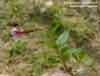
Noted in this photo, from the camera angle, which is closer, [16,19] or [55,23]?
[55,23]

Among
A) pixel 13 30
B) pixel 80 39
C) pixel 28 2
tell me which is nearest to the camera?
pixel 80 39

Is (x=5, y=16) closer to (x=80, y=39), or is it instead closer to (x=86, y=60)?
(x=80, y=39)

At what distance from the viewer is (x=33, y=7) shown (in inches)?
111

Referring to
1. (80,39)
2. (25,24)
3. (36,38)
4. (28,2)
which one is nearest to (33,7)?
(28,2)

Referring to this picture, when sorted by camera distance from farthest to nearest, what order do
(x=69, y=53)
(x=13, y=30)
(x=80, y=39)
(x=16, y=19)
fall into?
(x=16, y=19)
(x=13, y=30)
(x=80, y=39)
(x=69, y=53)

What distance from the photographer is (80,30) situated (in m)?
2.43

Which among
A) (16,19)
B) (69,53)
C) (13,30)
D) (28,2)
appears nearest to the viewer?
(69,53)

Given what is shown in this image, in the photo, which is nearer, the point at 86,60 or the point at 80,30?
the point at 86,60

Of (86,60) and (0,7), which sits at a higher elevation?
(0,7)

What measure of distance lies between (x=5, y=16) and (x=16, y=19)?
12cm

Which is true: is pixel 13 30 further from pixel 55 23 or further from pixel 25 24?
pixel 55 23

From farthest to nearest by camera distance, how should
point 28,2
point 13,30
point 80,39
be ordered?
point 28,2, point 13,30, point 80,39

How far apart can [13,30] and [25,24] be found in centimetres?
15

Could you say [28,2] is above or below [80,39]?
above
